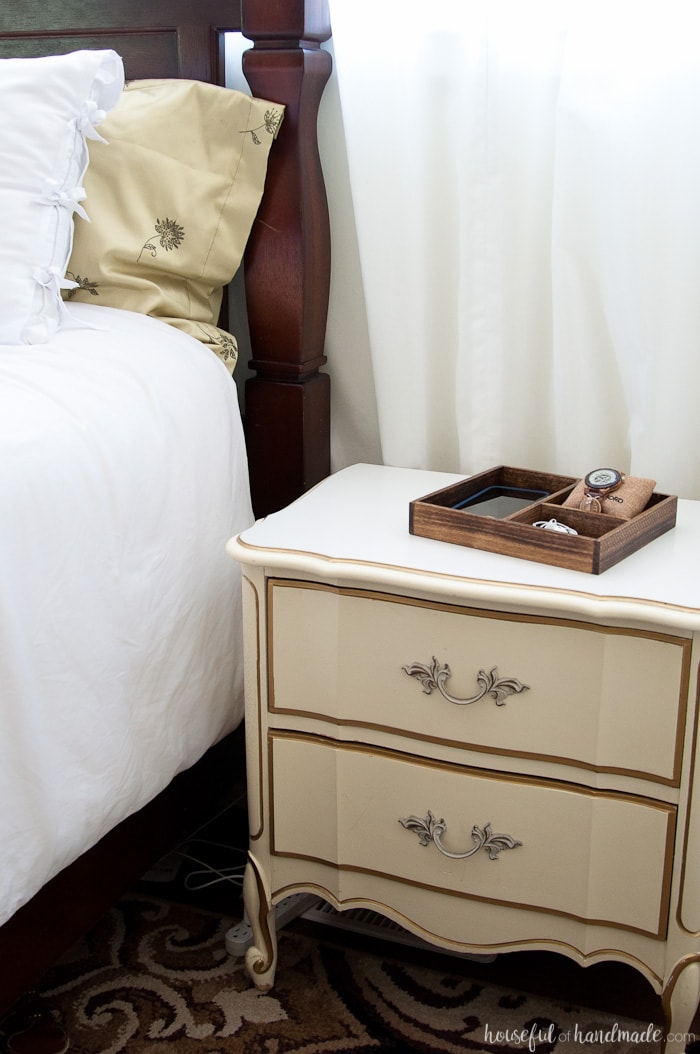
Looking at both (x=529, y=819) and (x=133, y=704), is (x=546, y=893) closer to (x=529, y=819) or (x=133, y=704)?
(x=529, y=819)

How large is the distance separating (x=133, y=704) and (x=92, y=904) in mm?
249

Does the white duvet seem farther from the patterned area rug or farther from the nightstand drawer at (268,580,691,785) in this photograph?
the patterned area rug

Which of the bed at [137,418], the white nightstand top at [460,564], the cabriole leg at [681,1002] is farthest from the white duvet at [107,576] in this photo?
the cabriole leg at [681,1002]

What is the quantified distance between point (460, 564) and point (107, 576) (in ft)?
1.14

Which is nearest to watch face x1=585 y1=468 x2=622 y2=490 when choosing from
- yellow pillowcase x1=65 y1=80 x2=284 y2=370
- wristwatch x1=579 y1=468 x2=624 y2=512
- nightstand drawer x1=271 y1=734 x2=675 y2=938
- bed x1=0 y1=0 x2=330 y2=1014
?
wristwatch x1=579 y1=468 x2=624 y2=512

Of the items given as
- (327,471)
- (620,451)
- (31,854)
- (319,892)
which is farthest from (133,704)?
(620,451)

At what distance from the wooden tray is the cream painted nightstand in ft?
0.05

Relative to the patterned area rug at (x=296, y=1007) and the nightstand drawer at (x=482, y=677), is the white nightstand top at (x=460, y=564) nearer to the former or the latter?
the nightstand drawer at (x=482, y=677)

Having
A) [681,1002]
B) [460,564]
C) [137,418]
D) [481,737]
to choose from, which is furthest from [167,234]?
[681,1002]

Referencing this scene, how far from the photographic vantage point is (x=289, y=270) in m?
1.36

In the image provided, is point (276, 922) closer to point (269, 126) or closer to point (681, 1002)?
point (681, 1002)

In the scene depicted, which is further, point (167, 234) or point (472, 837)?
point (167, 234)

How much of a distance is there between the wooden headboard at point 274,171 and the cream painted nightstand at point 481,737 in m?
0.29

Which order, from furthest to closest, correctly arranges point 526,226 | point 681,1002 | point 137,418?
point 526,226 → point 137,418 → point 681,1002
